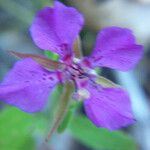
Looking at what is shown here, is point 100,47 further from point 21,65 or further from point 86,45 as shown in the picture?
point 86,45

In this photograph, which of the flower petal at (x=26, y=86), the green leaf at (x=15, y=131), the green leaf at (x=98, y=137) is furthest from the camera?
the green leaf at (x=98, y=137)

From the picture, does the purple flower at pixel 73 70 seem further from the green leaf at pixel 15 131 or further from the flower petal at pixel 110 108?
the green leaf at pixel 15 131

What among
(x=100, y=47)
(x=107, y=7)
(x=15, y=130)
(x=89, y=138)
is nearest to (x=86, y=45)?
(x=107, y=7)

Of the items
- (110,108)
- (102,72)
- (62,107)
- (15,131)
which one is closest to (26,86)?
(62,107)

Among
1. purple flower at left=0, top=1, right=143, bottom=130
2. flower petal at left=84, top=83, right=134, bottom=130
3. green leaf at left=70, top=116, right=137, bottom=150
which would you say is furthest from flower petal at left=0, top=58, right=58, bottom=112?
→ green leaf at left=70, top=116, right=137, bottom=150

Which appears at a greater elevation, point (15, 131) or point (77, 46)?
point (77, 46)

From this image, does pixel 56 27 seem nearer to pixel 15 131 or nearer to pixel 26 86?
pixel 26 86

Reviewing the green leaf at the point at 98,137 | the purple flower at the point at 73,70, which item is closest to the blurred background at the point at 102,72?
the green leaf at the point at 98,137
